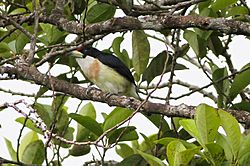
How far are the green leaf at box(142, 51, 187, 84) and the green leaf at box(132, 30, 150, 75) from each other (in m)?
0.06

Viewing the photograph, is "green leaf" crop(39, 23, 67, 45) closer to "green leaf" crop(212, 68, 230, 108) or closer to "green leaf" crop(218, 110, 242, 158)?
"green leaf" crop(212, 68, 230, 108)

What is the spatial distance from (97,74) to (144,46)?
1.43 meters

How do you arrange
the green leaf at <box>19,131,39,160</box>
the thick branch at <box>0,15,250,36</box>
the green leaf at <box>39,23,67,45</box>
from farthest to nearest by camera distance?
1. the green leaf at <box>19,131,39,160</box>
2. the green leaf at <box>39,23,67,45</box>
3. the thick branch at <box>0,15,250,36</box>

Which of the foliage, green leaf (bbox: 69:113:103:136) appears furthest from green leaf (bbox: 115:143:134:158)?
green leaf (bbox: 69:113:103:136)

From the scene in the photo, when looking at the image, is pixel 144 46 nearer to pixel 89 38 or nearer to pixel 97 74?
pixel 89 38

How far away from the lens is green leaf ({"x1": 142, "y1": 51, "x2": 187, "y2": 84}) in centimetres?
315

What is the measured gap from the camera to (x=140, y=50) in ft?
10.5

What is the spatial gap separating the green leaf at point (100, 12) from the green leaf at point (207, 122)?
1.08m

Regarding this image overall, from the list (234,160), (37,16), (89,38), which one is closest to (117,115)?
(89,38)

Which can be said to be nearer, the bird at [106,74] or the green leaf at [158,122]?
the green leaf at [158,122]

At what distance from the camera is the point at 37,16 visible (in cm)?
262

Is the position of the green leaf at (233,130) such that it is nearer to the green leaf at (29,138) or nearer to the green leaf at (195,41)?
the green leaf at (195,41)

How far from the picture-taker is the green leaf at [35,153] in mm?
3049

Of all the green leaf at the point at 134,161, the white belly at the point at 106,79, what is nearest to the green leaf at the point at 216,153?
the green leaf at the point at 134,161
